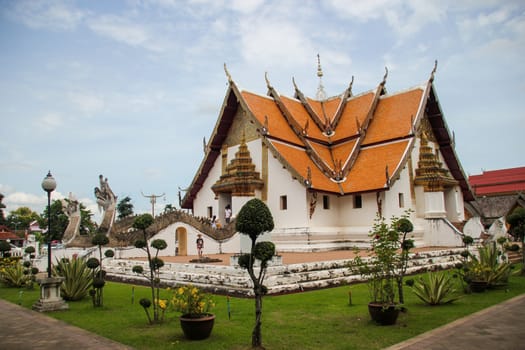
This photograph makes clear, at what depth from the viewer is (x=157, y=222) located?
1706cm

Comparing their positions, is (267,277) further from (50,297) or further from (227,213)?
(227,213)

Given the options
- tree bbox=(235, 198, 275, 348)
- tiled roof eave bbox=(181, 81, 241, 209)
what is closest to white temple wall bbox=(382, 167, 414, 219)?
tiled roof eave bbox=(181, 81, 241, 209)

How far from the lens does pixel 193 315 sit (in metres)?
5.83

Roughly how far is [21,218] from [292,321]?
7053cm

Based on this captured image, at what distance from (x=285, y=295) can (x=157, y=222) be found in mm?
9382

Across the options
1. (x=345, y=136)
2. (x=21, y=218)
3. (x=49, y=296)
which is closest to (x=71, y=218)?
(x=49, y=296)

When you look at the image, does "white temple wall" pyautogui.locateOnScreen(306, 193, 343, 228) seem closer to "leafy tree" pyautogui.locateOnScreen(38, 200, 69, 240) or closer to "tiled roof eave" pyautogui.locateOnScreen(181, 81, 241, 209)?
"tiled roof eave" pyautogui.locateOnScreen(181, 81, 241, 209)

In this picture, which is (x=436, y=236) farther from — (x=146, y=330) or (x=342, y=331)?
(x=146, y=330)

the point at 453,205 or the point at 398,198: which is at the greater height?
the point at 398,198

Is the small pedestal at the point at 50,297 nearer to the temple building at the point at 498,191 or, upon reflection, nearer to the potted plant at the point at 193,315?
the potted plant at the point at 193,315

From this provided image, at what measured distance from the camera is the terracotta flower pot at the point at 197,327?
5.59m

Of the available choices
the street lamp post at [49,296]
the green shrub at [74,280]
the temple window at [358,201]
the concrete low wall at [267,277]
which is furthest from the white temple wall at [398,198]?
the street lamp post at [49,296]

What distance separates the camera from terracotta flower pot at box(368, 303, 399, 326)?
617 centimetres

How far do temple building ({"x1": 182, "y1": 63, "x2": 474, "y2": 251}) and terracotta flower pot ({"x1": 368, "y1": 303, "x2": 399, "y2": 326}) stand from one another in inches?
422
